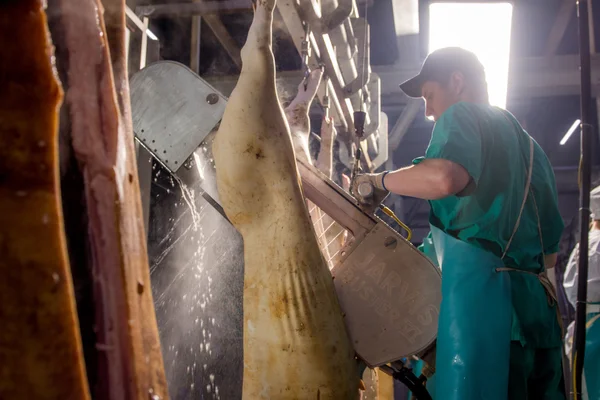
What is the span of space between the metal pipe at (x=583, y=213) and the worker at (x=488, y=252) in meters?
0.10

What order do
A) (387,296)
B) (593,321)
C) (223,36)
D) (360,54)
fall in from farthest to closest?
(360,54) → (593,321) → (223,36) → (387,296)

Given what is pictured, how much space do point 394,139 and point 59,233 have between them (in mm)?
5416

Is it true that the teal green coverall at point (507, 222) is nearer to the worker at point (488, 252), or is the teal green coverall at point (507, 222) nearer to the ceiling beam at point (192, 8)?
the worker at point (488, 252)

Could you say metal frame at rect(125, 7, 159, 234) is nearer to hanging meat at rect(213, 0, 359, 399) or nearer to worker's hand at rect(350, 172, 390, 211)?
hanging meat at rect(213, 0, 359, 399)

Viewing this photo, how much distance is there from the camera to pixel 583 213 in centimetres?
174

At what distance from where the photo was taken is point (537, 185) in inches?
78.8

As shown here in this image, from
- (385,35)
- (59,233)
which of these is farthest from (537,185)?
(385,35)

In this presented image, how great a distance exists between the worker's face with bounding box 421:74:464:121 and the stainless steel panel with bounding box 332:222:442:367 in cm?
89

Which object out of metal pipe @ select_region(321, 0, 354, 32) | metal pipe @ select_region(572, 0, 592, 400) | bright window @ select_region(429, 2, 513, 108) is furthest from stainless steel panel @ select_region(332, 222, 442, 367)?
bright window @ select_region(429, 2, 513, 108)

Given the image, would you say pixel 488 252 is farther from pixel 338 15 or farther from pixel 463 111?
pixel 338 15

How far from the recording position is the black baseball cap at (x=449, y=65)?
7.02 ft

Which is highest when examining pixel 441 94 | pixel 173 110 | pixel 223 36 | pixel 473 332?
pixel 223 36

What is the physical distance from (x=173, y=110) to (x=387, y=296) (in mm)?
875

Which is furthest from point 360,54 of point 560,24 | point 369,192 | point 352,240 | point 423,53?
point 560,24
